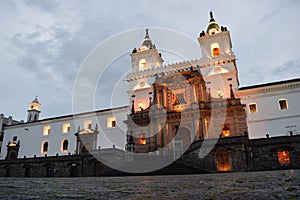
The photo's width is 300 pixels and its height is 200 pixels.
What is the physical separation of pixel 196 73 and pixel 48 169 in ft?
80.4

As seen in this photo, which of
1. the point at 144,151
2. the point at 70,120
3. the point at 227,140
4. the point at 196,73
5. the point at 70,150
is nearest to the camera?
the point at 227,140

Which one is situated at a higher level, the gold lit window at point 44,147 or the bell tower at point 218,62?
the bell tower at point 218,62

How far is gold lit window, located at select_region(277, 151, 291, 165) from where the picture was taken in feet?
66.3

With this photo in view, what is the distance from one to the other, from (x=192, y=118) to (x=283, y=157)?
1215cm

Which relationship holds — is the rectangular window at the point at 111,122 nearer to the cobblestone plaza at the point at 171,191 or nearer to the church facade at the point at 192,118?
the church facade at the point at 192,118

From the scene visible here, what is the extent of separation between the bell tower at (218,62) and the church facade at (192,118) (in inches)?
5.5

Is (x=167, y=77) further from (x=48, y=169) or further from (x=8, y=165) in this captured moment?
(x=8, y=165)

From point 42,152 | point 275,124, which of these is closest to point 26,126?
point 42,152

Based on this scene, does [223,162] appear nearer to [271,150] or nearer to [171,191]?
[271,150]

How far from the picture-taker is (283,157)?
20719mm

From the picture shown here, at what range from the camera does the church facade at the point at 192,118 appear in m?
20.8

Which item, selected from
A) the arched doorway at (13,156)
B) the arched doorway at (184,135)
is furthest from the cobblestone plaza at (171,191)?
the arched doorway at (13,156)

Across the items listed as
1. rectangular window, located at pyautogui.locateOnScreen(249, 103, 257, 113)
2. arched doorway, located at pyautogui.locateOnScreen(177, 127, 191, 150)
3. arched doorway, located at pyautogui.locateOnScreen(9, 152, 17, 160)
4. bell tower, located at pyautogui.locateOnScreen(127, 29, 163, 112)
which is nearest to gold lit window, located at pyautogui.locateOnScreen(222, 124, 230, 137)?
arched doorway, located at pyautogui.locateOnScreen(177, 127, 191, 150)

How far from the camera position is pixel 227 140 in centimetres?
2075
